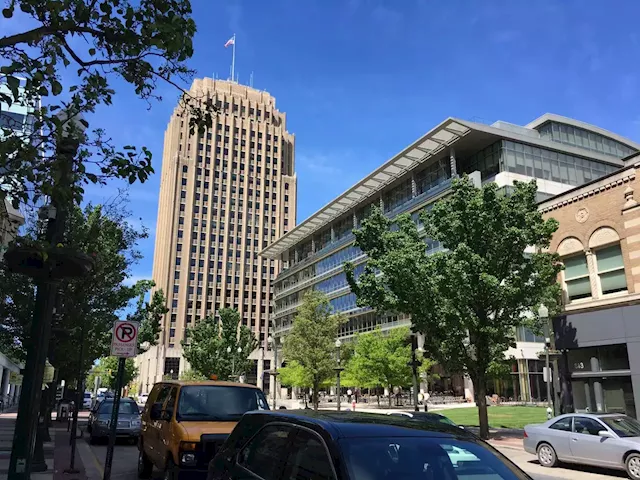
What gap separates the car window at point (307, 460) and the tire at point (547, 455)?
12.2 meters

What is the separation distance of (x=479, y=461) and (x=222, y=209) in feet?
402

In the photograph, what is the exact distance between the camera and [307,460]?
4.01 metres

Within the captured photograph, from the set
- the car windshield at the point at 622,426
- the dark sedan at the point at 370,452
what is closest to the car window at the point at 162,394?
the dark sedan at the point at 370,452

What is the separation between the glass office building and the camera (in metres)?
53.0

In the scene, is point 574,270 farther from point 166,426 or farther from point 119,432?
point 166,426

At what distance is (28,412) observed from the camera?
7.11m

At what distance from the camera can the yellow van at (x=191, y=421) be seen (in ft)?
26.9

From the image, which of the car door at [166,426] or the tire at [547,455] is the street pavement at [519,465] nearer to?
the tire at [547,455]

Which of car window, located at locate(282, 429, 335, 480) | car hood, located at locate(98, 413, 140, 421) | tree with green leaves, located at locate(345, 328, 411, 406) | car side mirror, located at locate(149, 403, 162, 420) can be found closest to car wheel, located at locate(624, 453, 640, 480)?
car side mirror, located at locate(149, 403, 162, 420)

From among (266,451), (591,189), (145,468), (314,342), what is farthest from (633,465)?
(314,342)

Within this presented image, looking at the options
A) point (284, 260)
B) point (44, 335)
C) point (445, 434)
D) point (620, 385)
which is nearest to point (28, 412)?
point (44, 335)

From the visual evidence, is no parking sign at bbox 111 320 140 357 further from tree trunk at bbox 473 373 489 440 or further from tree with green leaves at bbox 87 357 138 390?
tree with green leaves at bbox 87 357 138 390

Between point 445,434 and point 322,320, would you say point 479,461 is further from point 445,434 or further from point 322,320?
point 322,320

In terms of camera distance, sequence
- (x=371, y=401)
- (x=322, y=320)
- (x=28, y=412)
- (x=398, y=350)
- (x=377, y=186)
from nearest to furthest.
Answer: (x=28, y=412), (x=322, y=320), (x=398, y=350), (x=371, y=401), (x=377, y=186)
